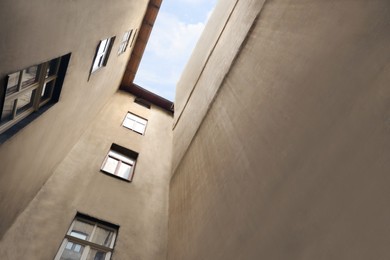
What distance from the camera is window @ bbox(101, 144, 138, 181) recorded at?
8234mm

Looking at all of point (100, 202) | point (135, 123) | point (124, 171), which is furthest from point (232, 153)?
point (135, 123)

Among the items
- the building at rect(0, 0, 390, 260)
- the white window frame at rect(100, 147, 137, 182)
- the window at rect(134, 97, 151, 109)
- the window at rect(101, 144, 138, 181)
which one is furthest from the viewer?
the window at rect(134, 97, 151, 109)

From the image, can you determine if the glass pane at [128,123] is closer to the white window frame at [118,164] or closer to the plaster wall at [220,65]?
the white window frame at [118,164]

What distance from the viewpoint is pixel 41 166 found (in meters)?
5.66

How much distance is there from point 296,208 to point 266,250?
54 centimetres

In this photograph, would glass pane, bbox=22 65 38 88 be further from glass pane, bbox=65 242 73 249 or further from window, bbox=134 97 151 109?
window, bbox=134 97 151 109

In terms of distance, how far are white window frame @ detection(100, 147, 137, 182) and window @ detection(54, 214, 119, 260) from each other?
5.31 feet

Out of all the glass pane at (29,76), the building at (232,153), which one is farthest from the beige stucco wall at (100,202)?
the glass pane at (29,76)

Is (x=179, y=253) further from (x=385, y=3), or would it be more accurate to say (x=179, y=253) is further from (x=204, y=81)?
(x=204, y=81)

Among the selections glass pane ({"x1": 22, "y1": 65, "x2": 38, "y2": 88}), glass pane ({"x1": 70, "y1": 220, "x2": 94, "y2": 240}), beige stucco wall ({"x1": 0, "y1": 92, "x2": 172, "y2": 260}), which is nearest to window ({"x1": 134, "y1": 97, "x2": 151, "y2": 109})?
beige stucco wall ({"x1": 0, "y1": 92, "x2": 172, "y2": 260})

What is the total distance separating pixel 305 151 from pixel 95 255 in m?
4.54

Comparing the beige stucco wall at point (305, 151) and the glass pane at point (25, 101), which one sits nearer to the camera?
the beige stucco wall at point (305, 151)

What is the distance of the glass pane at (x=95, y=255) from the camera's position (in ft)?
18.3

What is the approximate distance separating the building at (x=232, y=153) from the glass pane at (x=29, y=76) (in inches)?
2.7
